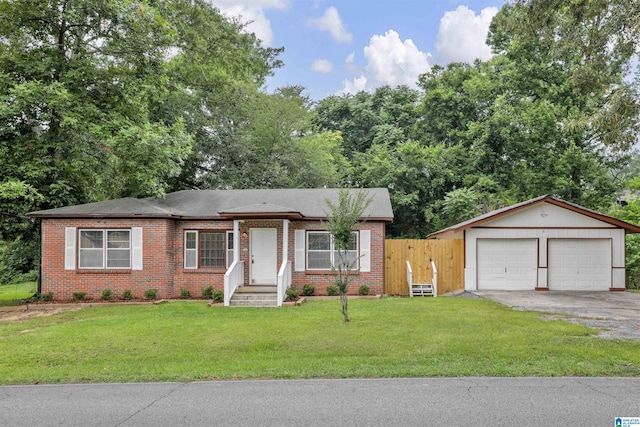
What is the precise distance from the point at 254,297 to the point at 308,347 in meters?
6.87

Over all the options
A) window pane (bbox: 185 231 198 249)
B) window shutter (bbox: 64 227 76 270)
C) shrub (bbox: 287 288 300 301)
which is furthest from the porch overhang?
window shutter (bbox: 64 227 76 270)

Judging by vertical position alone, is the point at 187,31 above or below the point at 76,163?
above

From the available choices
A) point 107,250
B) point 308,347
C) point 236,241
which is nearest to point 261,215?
point 236,241

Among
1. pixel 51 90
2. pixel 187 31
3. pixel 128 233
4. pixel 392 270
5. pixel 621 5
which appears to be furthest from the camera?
pixel 187 31

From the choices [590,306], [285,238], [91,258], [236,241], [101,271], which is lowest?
[590,306]

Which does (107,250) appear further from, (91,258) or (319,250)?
(319,250)

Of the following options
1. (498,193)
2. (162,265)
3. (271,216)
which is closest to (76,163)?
(162,265)

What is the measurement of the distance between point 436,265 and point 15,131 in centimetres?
1664

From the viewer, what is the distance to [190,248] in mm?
16391

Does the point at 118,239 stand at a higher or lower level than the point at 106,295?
higher

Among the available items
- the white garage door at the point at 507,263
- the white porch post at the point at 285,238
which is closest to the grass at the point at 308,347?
the white porch post at the point at 285,238

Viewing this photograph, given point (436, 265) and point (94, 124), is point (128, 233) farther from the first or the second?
point (436, 265)

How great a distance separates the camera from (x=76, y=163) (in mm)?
15891

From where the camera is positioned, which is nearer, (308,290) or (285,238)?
(285,238)
